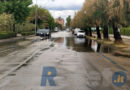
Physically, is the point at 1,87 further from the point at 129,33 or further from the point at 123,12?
the point at 129,33

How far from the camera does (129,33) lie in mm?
42531

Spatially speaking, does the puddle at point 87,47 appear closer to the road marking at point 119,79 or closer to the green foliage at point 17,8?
the road marking at point 119,79

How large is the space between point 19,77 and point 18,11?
3613cm

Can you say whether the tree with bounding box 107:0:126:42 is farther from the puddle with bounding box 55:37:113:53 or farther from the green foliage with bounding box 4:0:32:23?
the green foliage with bounding box 4:0:32:23

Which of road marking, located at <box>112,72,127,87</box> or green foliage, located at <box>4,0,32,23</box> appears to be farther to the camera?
green foliage, located at <box>4,0,32,23</box>

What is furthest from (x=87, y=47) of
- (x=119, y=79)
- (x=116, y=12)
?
(x=119, y=79)

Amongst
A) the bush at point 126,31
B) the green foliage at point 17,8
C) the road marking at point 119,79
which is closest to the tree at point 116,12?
the road marking at point 119,79

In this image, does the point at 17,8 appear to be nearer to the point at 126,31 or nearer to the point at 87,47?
the point at 126,31

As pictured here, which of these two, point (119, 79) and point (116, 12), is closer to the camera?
point (119, 79)

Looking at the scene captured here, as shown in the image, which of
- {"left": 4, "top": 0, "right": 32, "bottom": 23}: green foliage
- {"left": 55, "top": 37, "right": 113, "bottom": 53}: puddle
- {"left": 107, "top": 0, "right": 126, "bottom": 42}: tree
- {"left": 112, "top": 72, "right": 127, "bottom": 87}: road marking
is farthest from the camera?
{"left": 4, "top": 0, "right": 32, "bottom": 23}: green foliage

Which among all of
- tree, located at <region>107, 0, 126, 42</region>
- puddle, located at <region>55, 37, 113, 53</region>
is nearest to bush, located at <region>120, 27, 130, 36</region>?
puddle, located at <region>55, 37, 113, 53</region>

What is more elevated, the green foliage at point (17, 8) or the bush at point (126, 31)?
the green foliage at point (17, 8)

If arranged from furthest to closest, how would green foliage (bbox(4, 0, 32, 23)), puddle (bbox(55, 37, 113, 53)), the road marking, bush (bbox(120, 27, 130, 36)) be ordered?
bush (bbox(120, 27, 130, 36)), green foliage (bbox(4, 0, 32, 23)), puddle (bbox(55, 37, 113, 53)), the road marking

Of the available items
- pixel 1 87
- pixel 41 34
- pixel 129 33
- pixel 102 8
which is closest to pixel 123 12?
pixel 102 8
